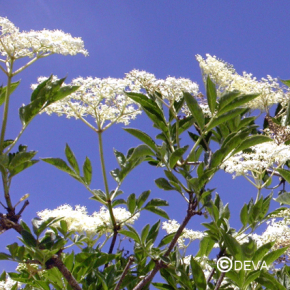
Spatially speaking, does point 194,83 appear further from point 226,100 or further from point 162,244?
point 162,244

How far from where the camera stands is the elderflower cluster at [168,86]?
225 centimetres

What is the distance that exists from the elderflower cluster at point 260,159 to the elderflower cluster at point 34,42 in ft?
3.65

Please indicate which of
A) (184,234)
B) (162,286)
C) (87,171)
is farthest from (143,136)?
(184,234)

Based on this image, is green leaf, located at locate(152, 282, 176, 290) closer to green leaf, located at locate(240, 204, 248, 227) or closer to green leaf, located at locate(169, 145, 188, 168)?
green leaf, located at locate(240, 204, 248, 227)

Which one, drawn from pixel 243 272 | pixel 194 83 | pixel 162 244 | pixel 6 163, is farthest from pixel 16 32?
pixel 243 272

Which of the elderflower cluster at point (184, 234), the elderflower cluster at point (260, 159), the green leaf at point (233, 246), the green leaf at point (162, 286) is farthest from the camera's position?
the elderflower cluster at point (184, 234)

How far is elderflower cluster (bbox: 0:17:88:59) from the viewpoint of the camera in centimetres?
223

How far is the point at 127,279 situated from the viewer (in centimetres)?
236

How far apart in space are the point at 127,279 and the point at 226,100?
112 cm

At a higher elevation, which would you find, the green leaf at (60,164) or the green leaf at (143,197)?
the green leaf at (143,197)

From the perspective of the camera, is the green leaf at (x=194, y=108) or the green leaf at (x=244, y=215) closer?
the green leaf at (x=194, y=108)

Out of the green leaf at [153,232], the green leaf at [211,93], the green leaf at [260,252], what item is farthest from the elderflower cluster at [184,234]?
the green leaf at [211,93]

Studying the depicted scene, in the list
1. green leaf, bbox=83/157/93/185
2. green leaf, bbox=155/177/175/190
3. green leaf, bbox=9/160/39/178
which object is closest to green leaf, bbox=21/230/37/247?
green leaf, bbox=9/160/39/178

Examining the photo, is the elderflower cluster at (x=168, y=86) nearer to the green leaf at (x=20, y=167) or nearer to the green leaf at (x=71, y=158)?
the green leaf at (x=71, y=158)
